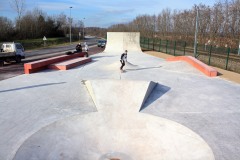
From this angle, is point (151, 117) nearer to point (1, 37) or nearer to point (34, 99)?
point (34, 99)

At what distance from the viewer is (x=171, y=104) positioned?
32.6 feet

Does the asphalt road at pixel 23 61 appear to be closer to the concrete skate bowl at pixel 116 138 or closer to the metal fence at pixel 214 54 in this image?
the concrete skate bowl at pixel 116 138

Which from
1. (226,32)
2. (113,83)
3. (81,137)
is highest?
(226,32)

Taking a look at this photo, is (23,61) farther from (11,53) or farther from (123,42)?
(123,42)

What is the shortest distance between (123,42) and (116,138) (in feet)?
99.4

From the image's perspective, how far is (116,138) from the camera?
7672 mm

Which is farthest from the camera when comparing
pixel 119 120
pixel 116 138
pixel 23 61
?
pixel 23 61

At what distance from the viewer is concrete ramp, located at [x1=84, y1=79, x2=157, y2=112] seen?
947 cm

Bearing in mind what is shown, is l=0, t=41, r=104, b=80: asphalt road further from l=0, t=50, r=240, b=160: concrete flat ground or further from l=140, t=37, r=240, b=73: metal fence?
l=140, t=37, r=240, b=73: metal fence

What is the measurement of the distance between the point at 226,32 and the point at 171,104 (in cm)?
3805

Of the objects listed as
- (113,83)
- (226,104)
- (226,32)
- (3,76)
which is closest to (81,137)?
(113,83)

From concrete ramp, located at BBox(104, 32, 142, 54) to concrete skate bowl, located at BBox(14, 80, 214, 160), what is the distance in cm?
2725

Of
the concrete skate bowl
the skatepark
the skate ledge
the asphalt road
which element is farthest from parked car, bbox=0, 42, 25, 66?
the skate ledge

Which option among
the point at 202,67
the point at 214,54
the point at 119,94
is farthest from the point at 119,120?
the point at 214,54
